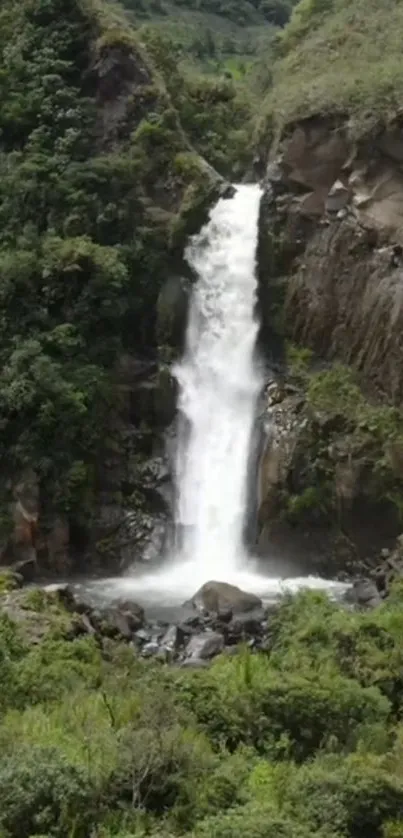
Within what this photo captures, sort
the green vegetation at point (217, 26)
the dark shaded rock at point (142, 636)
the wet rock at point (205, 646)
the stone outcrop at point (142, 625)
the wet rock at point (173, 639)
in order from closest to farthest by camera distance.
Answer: the stone outcrop at point (142, 625), the wet rock at point (205, 646), the wet rock at point (173, 639), the dark shaded rock at point (142, 636), the green vegetation at point (217, 26)

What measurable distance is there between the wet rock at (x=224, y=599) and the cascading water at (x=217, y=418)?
4.88 ft

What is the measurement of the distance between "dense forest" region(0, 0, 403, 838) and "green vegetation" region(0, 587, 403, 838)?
1.4 inches

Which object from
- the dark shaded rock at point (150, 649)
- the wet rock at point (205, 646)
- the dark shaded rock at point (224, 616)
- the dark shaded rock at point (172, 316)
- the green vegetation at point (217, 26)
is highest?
the green vegetation at point (217, 26)

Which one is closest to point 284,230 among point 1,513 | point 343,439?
point 343,439

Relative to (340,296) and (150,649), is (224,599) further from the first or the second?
(340,296)

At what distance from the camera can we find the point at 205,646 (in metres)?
19.7

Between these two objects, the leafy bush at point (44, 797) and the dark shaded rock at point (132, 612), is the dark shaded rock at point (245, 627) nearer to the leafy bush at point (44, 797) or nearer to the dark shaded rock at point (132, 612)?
the dark shaded rock at point (132, 612)

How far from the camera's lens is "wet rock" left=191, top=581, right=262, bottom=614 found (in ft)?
72.7

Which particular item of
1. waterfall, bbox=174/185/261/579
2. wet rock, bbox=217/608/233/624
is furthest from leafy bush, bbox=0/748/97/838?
waterfall, bbox=174/185/261/579

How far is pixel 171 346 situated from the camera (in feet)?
101

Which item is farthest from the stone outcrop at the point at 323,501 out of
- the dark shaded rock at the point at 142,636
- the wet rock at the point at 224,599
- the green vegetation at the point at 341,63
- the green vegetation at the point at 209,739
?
the green vegetation at the point at 341,63

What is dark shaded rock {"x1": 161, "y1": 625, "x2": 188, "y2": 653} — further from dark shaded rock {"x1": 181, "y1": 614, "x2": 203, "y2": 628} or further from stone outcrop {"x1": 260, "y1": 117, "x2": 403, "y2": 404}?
stone outcrop {"x1": 260, "y1": 117, "x2": 403, "y2": 404}

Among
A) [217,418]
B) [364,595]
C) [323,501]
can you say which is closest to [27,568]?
[217,418]

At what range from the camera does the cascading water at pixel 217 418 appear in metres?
26.5
